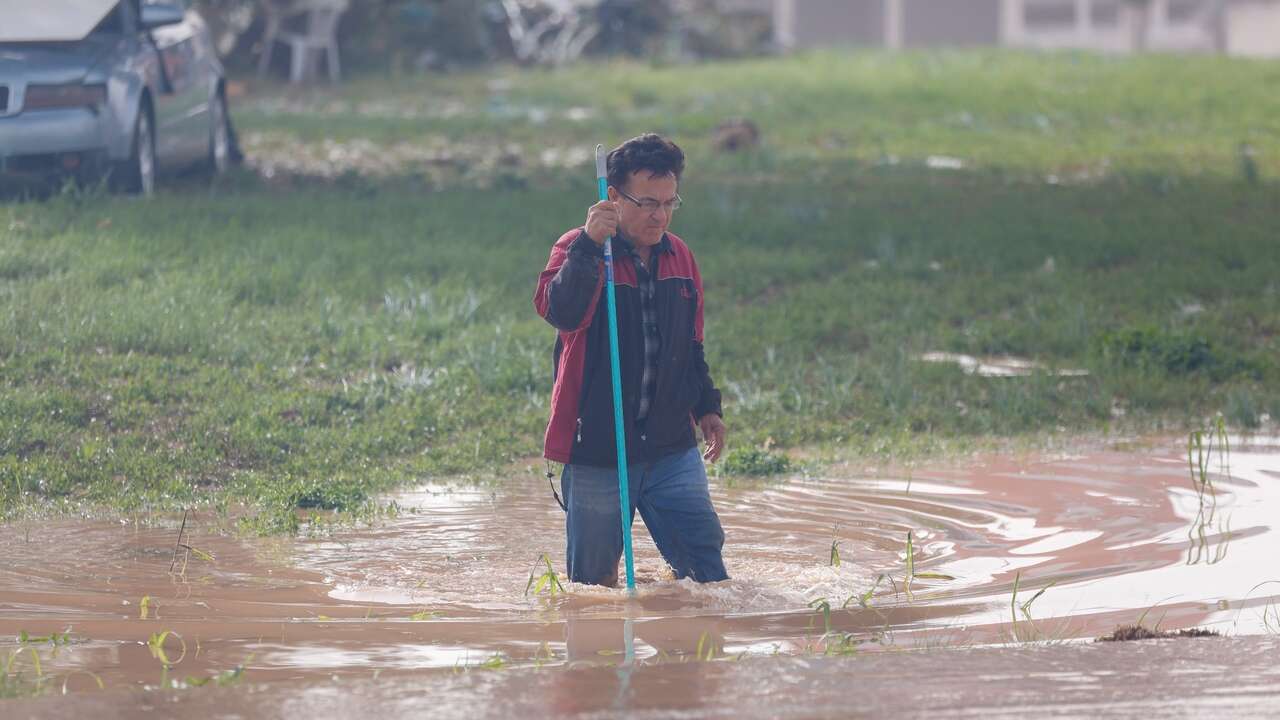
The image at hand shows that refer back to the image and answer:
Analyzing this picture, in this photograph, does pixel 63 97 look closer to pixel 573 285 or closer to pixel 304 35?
pixel 573 285

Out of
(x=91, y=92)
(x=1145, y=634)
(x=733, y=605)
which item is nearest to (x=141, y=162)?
(x=91, y=92)

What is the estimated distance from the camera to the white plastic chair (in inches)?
973

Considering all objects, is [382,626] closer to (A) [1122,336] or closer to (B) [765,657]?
(B) [765,657]

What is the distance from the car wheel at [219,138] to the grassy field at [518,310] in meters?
0.35

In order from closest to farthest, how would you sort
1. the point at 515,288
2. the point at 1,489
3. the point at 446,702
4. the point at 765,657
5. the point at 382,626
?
the point at 446,702
the point at 765,657
the point at 382,626
the point at 1,489
the point at 515,288

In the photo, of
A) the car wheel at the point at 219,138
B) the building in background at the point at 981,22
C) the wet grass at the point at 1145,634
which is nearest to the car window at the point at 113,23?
the car wheel at the point at 219,138

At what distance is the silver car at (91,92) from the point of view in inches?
443

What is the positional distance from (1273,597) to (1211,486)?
1915 mm

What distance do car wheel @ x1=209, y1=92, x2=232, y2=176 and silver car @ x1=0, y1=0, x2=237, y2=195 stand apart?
925 millimetres

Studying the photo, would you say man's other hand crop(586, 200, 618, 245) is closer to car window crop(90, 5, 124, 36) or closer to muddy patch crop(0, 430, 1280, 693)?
muddy patch crop(0, 430, 1280, 693)

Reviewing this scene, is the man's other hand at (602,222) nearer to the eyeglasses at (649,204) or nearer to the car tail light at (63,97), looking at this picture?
the eyeglasses at (649,204)

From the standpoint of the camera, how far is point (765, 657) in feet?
15.2

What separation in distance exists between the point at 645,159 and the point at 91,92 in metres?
7.31

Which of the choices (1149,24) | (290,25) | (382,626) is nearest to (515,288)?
(382,626)
